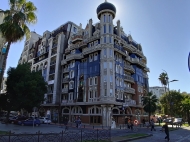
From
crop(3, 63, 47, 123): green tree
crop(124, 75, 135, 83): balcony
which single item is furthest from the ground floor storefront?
crop(3, 63, 47, 123): green tree

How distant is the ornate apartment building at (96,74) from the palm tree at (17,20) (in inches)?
773

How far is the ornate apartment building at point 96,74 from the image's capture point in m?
37.1

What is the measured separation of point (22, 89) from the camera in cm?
2838

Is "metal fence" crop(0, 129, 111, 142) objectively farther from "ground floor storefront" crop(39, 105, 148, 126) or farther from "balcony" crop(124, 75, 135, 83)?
"balcony" crop(124, 75, 135, 83)

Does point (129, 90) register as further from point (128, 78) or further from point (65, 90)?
point (65, 90)

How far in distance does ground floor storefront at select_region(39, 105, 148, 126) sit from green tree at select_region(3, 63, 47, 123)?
10375mm

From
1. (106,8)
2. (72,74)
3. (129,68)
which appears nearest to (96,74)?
(72,74)

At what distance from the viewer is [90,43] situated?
4269 centimetres

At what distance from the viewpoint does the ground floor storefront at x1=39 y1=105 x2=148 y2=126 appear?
3478cm

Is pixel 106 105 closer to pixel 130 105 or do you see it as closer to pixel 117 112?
pixel 117 112

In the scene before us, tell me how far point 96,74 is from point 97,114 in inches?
352

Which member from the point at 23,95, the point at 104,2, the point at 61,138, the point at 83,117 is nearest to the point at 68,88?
the point at 83,117

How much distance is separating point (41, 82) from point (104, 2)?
24.8 metres

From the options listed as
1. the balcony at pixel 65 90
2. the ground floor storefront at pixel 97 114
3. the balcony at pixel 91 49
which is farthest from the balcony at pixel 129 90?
the balcony at pixel 65 90
